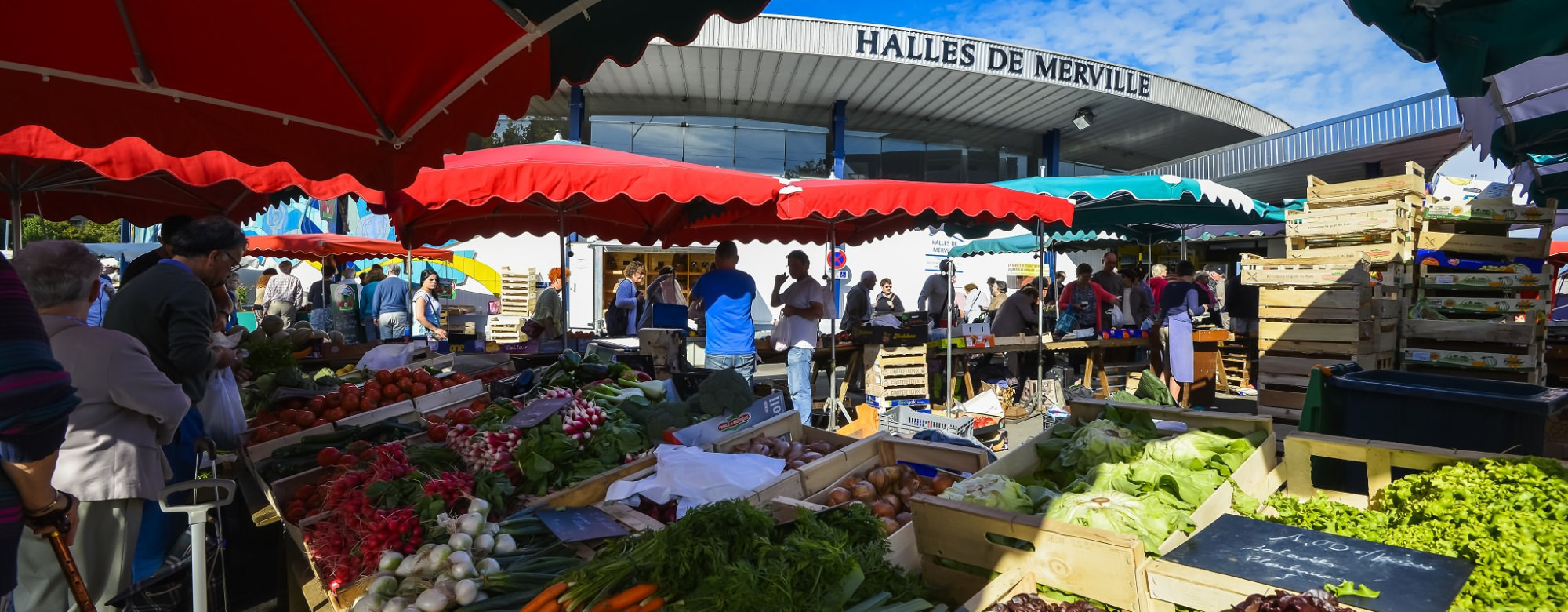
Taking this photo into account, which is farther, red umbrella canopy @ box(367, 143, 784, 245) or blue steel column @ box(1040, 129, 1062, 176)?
blue steel column @ box(1040, 129, 1062, 176)

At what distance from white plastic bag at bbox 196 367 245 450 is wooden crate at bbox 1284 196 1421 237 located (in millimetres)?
7576

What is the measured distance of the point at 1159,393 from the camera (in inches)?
205

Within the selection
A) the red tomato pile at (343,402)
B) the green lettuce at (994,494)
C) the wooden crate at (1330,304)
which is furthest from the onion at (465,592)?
the wooden crate at (1330,304)

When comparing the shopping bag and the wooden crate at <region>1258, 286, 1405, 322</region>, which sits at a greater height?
the wooden crate at <region>1258, 286, 1405, 322</region>

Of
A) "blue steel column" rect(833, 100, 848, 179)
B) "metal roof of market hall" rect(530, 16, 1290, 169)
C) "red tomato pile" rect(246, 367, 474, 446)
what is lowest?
"red tomato pile" rect(246, 367, 474, 446)

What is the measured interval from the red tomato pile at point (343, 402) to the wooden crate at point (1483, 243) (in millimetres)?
7852

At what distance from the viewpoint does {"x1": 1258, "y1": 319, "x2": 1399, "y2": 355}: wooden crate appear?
5.74m

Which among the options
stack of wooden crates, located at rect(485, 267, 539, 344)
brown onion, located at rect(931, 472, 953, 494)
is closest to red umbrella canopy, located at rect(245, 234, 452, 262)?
stack of wooden crates, located at rect(485, 267, 539, 344)

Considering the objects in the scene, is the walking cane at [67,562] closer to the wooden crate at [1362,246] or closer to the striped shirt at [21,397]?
the striped shirt at [21,397]

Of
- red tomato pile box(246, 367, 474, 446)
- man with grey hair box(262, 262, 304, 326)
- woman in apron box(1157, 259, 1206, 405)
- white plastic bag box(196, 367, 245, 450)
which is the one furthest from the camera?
man with grey hair box(262, 262, 304, 326)

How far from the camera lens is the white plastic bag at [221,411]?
3969mm

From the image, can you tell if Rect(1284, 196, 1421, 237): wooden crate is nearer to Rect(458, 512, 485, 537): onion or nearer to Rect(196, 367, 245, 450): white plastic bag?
Rect(458, 512, 485, 537): onion

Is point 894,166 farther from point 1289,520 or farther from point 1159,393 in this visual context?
point 1289,520

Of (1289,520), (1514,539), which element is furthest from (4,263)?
(1514,539)
